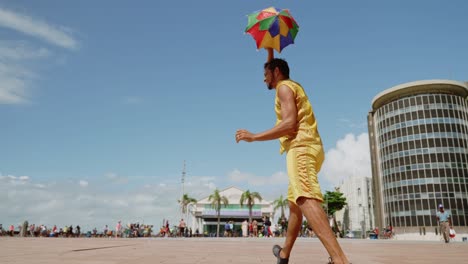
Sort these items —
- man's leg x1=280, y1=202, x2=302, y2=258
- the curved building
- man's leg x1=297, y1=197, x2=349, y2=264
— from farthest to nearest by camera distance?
the curved building < man's leg x1=280, y1=202, x2=302, y2=258 < man's leg x1=297, y1=197, x2=349, y2=264

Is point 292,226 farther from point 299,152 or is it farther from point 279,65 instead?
point 279,65

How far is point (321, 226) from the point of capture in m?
3.02

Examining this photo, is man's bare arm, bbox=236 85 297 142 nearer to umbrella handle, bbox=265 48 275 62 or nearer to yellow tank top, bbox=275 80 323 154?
yellow tank top, bbox=275 80 323 154

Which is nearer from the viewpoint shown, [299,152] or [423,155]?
[299,152]

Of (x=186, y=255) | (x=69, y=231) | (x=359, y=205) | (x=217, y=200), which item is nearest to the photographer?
(x=186, y=255)

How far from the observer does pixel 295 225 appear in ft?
11.3

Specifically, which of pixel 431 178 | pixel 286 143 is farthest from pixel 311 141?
pixel 431 178

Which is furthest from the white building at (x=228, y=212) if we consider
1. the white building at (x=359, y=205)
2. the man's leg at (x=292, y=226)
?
the man's leg at (x=292, y=226)

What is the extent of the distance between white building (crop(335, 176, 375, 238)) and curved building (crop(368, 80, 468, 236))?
14540mm

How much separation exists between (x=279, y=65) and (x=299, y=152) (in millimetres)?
954

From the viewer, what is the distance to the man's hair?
3.71m

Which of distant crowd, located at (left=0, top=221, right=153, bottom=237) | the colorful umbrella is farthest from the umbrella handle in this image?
distant crowd, located at (left=0, top=221, right=153, bottom=237)

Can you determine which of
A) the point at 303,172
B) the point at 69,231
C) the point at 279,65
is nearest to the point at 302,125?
the point at 303,172

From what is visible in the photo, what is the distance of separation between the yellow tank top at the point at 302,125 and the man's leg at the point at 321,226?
507 millimetres
